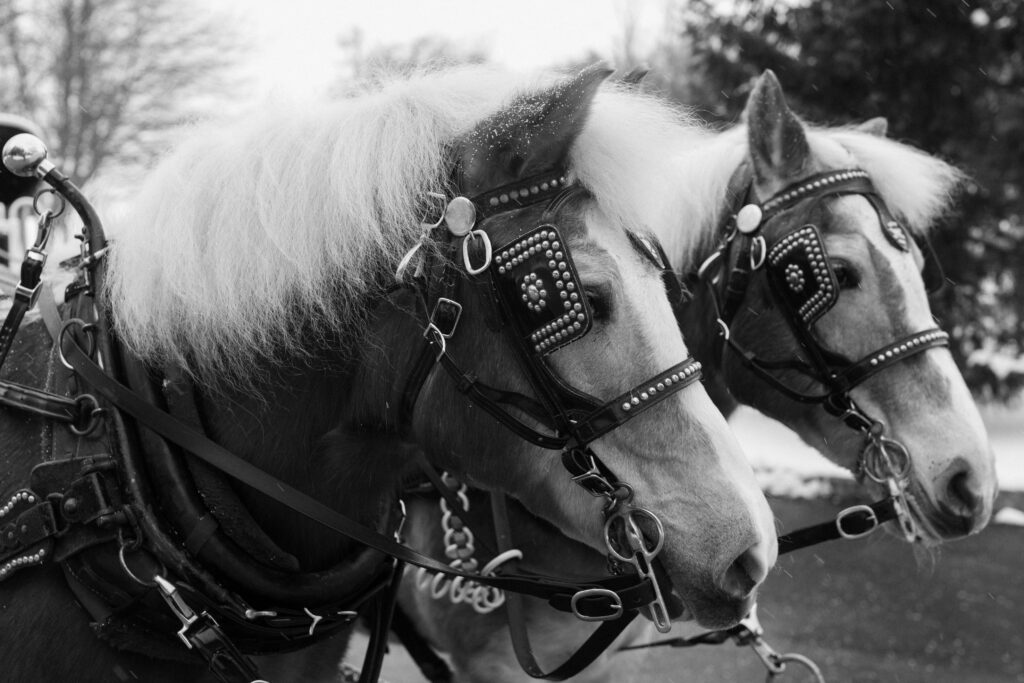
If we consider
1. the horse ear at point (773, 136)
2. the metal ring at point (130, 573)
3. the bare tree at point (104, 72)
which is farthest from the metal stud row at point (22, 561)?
the bare tree at point (104, 72)

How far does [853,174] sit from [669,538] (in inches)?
57.8

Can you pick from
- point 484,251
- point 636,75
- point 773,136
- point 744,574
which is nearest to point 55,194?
point 484,251

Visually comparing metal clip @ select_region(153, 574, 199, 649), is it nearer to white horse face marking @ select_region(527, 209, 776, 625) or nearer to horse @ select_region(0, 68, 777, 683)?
horse @ select_region(0, 68, 777, 683)

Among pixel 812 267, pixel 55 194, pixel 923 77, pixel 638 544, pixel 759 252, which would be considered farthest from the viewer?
pixel 923 77

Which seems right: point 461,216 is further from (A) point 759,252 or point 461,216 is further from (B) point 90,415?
(A) point 759,252

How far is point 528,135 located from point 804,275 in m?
1.12

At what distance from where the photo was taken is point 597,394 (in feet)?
4.39

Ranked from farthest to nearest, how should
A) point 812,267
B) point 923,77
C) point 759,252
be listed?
point 923,77 → point 759,252 → point 812,267

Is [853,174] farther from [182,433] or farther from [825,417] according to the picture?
[182,433]

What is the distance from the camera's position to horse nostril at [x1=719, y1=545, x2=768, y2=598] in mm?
1285

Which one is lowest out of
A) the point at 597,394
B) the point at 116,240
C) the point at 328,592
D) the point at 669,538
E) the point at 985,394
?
the point at 985,394

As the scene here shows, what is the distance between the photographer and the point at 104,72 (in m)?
9.25

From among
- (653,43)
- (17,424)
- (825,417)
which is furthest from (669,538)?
(653,43)

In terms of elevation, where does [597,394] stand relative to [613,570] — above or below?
above
